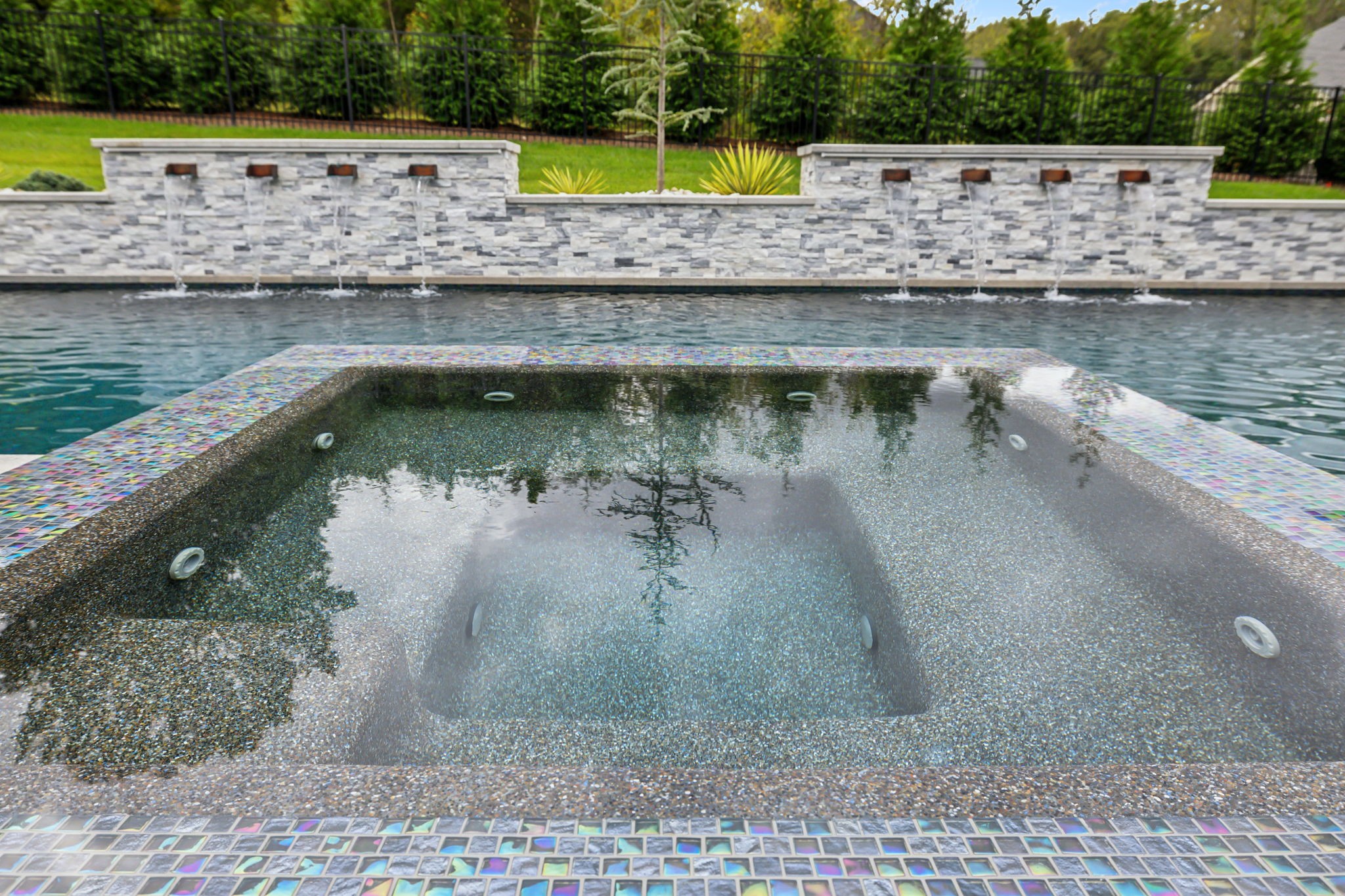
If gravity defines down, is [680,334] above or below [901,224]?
below

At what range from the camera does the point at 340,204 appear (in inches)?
435

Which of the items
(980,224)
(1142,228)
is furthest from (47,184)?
(1142,228)

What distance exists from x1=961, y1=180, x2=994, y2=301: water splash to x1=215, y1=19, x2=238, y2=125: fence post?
14.0m

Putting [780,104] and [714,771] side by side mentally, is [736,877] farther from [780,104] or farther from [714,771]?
[780,104]

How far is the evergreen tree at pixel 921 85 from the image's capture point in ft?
52.7

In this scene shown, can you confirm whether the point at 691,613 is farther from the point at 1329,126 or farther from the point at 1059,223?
the point at 1329,126

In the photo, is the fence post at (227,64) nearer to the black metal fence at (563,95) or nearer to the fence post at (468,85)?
the black metal fence at (563,95)

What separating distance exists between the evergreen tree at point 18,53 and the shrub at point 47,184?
8.38 metres

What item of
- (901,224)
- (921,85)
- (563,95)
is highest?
(921,85)

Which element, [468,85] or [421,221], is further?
[468,85]

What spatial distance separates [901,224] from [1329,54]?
1152 inches

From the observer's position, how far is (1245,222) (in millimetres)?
11453

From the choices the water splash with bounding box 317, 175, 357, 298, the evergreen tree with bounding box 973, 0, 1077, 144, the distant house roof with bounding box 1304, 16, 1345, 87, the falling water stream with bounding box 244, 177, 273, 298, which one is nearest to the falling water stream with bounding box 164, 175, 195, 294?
the falling water stream with bounding box 244, 177, 273, 298

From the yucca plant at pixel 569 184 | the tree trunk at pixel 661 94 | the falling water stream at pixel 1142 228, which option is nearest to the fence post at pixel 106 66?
the yucca plant at pixel 569 184
